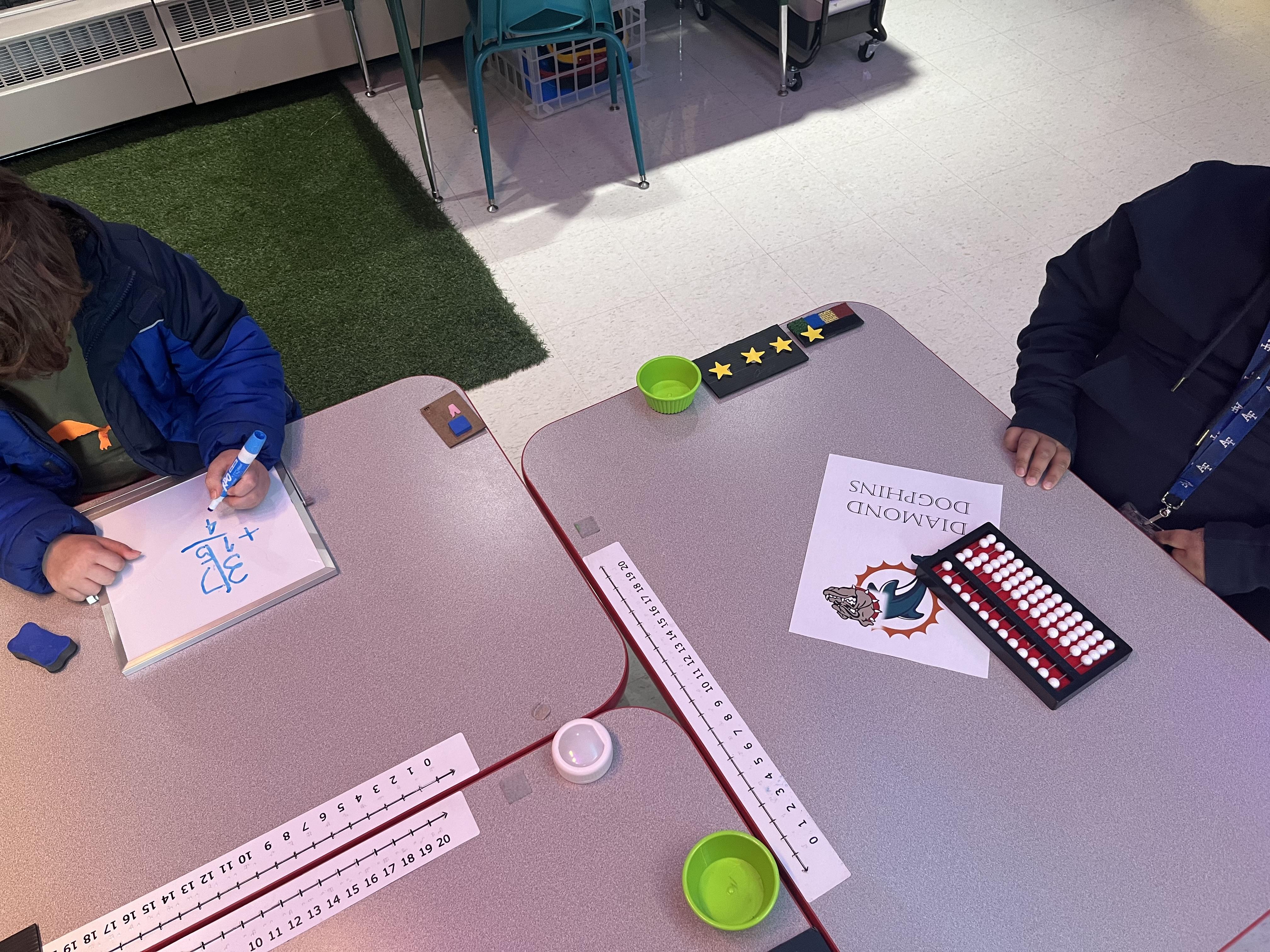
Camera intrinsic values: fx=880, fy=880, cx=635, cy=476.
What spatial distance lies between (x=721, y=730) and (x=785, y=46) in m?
2.56

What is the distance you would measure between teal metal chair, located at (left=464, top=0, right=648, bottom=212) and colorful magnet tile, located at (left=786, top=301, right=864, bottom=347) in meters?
1.38

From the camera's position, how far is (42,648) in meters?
0.99

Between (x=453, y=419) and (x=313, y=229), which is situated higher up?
(x=453, y=419)

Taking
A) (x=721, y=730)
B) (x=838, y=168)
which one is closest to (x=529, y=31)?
(x=838, y=168)

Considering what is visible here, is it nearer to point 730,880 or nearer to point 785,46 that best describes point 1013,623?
point 730,880

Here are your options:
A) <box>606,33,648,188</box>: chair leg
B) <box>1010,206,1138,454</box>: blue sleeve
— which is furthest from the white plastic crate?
<box>1010,206,1138,454</box>: blue sleeve

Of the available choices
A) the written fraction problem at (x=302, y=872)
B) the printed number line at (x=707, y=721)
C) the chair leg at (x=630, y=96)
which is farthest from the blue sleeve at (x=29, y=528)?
the chair leg at (x=630, y=96)

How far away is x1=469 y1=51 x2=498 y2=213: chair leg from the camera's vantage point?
241 cm

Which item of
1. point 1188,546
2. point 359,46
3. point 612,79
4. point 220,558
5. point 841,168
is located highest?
point 220,558

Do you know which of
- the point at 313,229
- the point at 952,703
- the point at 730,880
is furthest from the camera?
the point at 313,229

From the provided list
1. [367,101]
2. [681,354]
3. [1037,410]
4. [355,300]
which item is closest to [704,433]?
[1037,410]

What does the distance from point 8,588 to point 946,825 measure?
3.60 feet

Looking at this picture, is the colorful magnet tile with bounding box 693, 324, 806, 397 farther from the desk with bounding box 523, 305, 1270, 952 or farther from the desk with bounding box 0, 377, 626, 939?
the desk with bounding box 0, 377, 626, 939

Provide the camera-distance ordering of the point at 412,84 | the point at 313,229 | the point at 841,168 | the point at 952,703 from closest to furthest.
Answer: the point at 952,703, the point at 412,84, the point at 313,229, the point at 841,168
